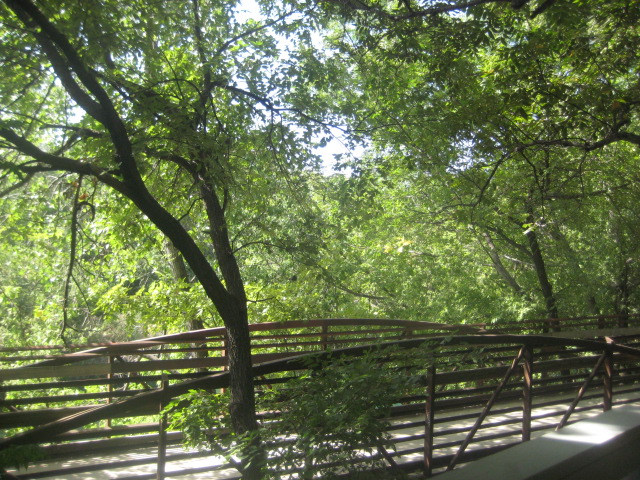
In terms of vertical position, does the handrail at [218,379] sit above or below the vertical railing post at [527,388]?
above

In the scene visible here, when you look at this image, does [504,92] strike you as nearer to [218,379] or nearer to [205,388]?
[218,379]

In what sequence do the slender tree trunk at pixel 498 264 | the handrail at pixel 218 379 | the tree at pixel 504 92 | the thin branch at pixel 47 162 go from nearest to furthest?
the handrail at pixel 218 379, the thin branch at pixel 47 162, the tree at pixel 504 92, the slender tree trunk at pixel 498 264

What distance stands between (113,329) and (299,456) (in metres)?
12.8

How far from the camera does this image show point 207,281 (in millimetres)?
4691

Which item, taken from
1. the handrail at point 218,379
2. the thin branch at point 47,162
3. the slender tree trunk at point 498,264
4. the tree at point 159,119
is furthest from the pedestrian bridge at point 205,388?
the slender tree trunk at point 498,264

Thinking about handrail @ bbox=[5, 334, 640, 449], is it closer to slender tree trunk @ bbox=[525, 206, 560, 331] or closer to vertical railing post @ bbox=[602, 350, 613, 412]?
vertical railing post @ bbox=[602, 350, 613, 412]

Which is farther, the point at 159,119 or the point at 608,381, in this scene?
the point at 608,381

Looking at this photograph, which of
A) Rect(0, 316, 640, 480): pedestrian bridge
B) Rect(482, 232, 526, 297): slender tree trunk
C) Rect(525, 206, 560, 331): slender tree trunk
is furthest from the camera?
Rect(482, 232, 526, 297): slender tree trunk

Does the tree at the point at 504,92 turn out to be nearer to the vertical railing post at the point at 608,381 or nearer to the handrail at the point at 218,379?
the vertical railing post at the point at 608,381

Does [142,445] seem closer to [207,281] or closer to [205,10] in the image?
[207,281]

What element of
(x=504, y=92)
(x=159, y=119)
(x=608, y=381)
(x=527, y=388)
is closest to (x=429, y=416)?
(x=527, y=388)

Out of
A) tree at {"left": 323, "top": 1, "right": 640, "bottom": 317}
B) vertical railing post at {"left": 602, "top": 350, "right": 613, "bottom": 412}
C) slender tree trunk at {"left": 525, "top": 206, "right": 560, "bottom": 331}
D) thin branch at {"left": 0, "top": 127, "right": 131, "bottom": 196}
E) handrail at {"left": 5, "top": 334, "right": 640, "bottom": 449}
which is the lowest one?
vertical railing post at {"left": 602, "top": 350, "right": 613, "bottom": 412}

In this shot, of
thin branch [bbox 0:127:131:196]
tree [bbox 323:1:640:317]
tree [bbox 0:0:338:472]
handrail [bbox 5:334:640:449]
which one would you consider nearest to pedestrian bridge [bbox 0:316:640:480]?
handrail [bbox 5:334:640:449]

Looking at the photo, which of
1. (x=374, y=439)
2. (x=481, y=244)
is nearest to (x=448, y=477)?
(x=374, y=439)
